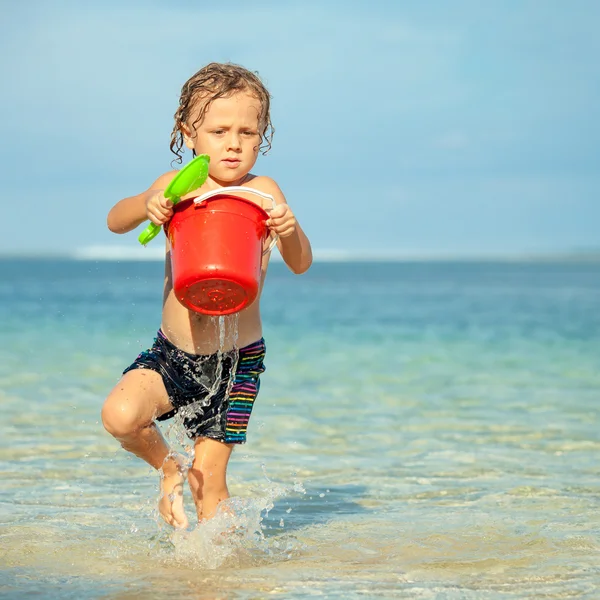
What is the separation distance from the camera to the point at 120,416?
3.46 meters

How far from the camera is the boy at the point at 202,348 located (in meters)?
3.53

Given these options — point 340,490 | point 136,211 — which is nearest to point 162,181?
point 136,211

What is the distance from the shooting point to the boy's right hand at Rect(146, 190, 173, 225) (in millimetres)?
3250

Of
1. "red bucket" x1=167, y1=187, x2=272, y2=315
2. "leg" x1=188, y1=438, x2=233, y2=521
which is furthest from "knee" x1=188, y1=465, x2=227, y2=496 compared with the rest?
"red bucket" x1=167, y1=187, x2=272, y2=315

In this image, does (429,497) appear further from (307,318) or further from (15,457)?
(307,318)

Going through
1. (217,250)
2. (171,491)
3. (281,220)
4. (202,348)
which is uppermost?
(281,220)

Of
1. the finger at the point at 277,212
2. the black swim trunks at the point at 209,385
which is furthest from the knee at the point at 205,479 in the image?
the finger at the point at 277,212

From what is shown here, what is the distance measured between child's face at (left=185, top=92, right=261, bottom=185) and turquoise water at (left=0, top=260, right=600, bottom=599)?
1246 millimetres

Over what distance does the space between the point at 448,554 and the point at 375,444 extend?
7.22 ft

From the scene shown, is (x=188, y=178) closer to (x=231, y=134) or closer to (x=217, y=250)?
(x=217, y=250)

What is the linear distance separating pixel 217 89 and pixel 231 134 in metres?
0.17

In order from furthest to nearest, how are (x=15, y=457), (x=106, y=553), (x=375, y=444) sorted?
(x=375, y=444) → (x=15, y=457) → (x=106, y=553)

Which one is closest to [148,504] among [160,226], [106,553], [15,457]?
[106,553]

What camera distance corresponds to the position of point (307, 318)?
18281 millimetres
